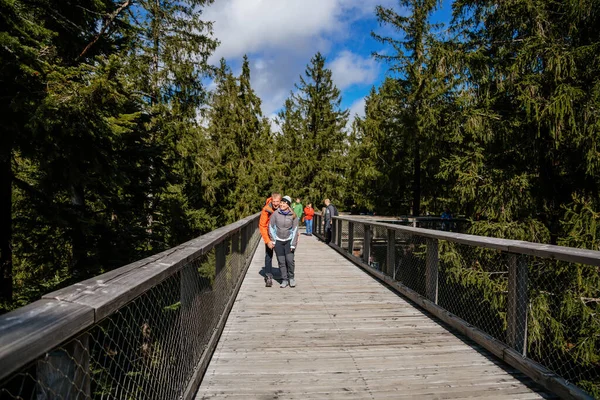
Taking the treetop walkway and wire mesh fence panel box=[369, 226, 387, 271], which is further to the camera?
wire mesh fence panel box=[369, 226, 387, 271]

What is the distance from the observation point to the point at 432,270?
5.57 meters

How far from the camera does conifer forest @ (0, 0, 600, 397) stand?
583cm

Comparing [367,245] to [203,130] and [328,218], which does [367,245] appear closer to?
[328,218]

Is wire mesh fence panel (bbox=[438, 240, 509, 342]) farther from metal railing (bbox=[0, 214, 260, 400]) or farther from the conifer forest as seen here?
metal railing (bbox=[0, 214, 260, 400])

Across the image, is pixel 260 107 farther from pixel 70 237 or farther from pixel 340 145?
pixel 70 237

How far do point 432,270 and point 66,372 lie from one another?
512 cm

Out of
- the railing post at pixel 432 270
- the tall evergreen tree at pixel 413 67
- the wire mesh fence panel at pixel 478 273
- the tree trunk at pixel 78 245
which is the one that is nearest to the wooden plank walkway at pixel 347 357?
the railing post at pixel 432 270

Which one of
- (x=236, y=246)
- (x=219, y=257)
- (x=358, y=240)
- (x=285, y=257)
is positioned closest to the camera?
(x=219, y=257)

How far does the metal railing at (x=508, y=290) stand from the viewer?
3.56 metres

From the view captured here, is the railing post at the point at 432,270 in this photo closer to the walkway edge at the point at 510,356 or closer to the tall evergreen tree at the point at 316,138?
the walkway edge at the point at 510,356

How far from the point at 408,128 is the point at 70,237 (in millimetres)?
16357

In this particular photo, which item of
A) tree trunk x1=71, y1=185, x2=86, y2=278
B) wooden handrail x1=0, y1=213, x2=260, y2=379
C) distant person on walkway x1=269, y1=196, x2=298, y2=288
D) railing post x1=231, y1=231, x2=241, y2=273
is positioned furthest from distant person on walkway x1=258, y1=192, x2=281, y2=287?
wooden handrail x1=0, y1=213, x2=260, y2=379

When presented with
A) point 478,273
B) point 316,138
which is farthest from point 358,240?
point 316,138

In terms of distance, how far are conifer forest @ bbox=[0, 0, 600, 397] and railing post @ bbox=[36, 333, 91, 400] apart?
4687mm
